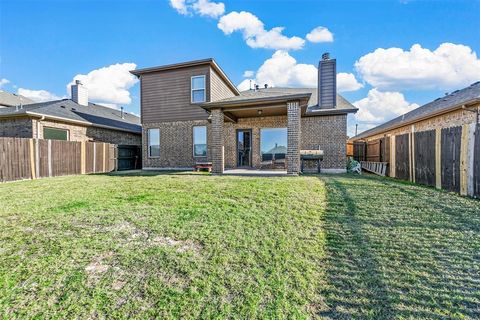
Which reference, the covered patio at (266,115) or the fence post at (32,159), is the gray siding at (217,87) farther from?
the fence post at (32,159)

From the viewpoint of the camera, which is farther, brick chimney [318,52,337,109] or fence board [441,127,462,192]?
brick chimney [318,52,337,109]

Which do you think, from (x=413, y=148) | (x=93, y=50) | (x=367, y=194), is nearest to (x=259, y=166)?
(x=413, y=148)

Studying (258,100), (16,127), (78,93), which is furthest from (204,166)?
(78,93)

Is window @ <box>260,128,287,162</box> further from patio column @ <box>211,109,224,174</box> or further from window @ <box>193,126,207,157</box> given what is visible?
patio column @ <box>211,109,224,174</box>

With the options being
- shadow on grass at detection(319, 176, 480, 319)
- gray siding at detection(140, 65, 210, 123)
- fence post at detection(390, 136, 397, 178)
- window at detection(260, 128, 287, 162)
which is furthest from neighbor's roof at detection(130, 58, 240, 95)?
shadow on grass at detection(319, 176, 480, 319)

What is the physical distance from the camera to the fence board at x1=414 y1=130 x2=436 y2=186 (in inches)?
280

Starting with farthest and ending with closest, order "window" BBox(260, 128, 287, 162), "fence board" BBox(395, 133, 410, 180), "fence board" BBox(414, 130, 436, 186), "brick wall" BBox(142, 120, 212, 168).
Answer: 1. "brick wall" BBox(142, 120, 212, 168)
2. "window" BBox(260, 128, 287, 162)
3. "fence board" BBox(395, 133, 410, 180)
4. "fence board" BBox(414, 130, 436, 186)

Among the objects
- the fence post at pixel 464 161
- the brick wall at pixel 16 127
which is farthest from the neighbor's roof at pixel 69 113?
the fence post at pixel 464 161

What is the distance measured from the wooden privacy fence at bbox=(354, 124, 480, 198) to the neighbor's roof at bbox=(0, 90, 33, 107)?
25975mm

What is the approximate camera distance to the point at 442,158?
6.68m

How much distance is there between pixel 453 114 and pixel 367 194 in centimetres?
774

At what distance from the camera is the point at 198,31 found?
12203 mm

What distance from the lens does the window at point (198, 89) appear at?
41.6 ft

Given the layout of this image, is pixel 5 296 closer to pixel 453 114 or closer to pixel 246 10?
pixel 246 10
